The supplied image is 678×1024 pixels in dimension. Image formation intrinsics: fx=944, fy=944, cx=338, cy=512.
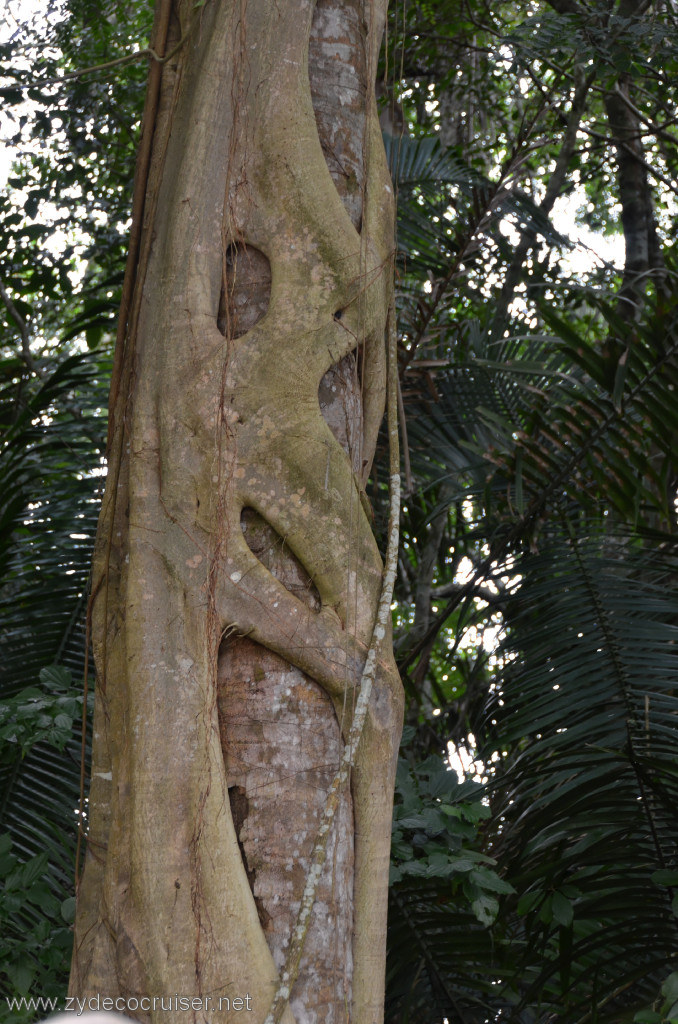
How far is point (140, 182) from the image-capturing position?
1.92 metres

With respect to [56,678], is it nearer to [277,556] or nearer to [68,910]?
[68,910]

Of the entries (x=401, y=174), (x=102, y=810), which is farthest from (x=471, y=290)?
(x=102, y=810)

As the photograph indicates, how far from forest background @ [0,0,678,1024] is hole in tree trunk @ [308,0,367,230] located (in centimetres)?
32

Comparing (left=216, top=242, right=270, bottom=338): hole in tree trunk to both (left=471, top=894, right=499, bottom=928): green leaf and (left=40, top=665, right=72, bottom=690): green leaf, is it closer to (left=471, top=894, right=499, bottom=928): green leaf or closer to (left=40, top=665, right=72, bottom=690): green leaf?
(left=40, top=665, right=72, bottom=690): green leaf

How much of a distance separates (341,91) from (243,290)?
515 mm

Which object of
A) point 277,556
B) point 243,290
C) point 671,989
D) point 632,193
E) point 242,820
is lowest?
point 671,989

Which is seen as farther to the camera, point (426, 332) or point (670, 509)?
point (426, 332)

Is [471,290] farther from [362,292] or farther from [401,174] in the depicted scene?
[362,292]

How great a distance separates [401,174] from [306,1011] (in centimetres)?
296

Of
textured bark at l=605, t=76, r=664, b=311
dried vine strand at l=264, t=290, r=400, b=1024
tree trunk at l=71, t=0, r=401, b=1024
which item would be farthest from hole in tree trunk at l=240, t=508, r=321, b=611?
textured bark at l=605, t=76, r=664, b=311

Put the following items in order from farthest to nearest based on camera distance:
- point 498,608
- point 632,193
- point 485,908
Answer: point 632,193 < point 498,608 < point 485,908

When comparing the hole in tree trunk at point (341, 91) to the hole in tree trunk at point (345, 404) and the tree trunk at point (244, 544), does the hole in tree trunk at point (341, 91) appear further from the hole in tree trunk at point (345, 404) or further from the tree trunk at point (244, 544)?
the hole in tree trunk at point (345, 404)

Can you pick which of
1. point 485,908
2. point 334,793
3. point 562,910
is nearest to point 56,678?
point 334,793

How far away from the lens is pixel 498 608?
9.78ft
